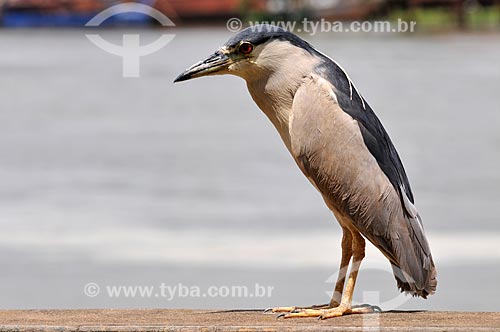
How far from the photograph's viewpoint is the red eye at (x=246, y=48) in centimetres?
491

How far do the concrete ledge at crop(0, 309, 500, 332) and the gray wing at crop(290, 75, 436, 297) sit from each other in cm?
23

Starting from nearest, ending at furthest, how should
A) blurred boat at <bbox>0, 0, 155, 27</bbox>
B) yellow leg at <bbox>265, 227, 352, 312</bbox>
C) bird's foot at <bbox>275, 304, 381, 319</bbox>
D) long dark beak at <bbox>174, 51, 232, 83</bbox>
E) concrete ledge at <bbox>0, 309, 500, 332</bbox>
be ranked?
concrete ledge at <bbox>0, 309, 500, 332</bbox> → bird's foot at <bbox>275, 304, 381, 319</bbox> → long dark beak at <bbox>174, 51, 232, 83</bbox> → yellow leg at <bbox>265, 227, 352, 312</bbox> → blurred boat at <bbox>0, 0, 155, 27</bbox>

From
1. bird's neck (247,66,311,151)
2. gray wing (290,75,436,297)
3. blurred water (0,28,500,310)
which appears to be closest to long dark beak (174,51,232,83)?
bird's neck (247,66,311,151)

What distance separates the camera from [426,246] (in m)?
5.01

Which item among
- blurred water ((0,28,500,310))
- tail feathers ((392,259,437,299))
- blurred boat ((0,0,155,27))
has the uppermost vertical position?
blurred boat ((0,0,155,27))

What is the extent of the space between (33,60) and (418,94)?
55.3 feet

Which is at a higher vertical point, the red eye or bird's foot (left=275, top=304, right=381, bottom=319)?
the red eye

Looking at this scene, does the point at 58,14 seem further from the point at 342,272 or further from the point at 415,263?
the point at 415,263

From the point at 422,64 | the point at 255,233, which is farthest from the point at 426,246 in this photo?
the point at 422,64

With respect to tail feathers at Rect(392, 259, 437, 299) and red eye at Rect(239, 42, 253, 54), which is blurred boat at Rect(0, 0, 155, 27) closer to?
red eye at Rect(239, 42, 253, 54)

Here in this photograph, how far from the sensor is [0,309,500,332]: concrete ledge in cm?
445

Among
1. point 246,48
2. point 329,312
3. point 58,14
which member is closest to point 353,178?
Answer: point 329,312

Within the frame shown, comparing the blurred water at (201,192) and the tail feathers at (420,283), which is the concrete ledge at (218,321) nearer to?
the tail feathers at (420,283)

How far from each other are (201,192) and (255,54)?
8297 mm
